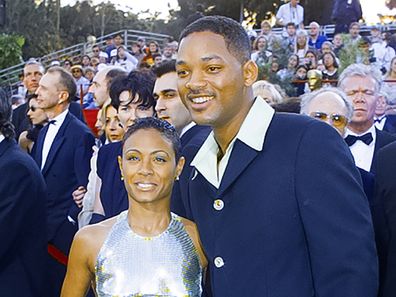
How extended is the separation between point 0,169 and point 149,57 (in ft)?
39.6

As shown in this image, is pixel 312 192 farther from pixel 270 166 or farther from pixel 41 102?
pixel 41 102

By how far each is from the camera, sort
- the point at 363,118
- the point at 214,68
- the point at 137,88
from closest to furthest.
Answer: the point at 214,68, the point at 137,88, the point at 363,118

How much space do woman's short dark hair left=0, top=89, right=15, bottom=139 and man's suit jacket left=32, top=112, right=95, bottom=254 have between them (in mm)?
1141

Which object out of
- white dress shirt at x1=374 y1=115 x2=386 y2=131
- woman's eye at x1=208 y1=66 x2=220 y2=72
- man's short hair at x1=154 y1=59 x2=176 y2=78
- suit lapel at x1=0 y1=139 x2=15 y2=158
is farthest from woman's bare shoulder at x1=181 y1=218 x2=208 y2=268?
white dress shirt at x1=374 y1=115 x2=386 y2=131

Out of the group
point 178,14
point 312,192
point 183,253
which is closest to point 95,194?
point 183,253

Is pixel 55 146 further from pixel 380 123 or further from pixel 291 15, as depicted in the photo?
pixel 291 15

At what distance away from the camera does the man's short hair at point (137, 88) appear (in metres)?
3.94

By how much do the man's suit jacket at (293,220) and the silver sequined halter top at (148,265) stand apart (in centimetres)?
43

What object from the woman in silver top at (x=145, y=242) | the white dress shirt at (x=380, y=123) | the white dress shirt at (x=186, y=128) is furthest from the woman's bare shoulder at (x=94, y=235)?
the white dress shirt at (x=380, y=123)

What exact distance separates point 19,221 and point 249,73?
1.97 m

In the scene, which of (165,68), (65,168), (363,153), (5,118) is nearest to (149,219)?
(165,68)

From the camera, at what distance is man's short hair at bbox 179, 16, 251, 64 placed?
7.44 feet

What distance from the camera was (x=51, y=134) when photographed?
17.8 feet

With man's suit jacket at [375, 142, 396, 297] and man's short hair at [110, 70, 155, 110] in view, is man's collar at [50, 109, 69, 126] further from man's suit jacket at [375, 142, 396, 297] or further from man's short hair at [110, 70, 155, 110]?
man's suit jacket at [375, 142, 396, 297]
